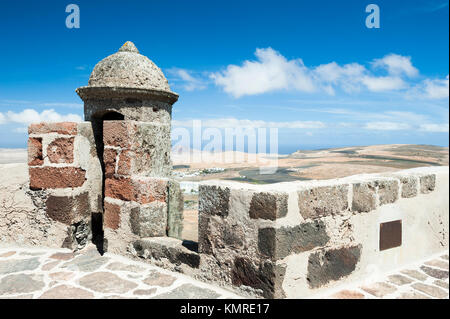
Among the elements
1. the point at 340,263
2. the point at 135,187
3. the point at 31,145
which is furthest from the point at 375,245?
the point at 31,145

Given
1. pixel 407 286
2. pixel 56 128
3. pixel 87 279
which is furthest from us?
pixel 56 128

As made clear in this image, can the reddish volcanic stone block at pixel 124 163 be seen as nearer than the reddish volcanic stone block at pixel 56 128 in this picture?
Yes

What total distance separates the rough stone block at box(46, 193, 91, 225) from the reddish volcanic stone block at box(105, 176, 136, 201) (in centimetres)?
45

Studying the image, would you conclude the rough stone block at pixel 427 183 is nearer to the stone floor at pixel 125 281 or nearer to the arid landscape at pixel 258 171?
the stone floor at pixel 125 281

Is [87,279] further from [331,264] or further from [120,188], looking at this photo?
[331,264]

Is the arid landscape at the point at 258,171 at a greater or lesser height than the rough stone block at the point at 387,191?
lesser

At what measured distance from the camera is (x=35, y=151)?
3.94 meters

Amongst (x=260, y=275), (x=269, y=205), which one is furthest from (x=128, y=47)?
(x=260, y=275)

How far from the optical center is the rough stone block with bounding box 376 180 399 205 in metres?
3.16

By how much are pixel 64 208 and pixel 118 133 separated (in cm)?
116

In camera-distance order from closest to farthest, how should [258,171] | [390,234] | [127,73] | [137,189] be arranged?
[390,234] < [137,189] < [127,73] < [258,171]

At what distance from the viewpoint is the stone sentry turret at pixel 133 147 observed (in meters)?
3.68

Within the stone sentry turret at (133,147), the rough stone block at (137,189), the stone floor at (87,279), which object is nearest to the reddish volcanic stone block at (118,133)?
the stone sentry turret at (133,147)

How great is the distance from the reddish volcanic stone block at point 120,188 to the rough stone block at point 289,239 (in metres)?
1.71
